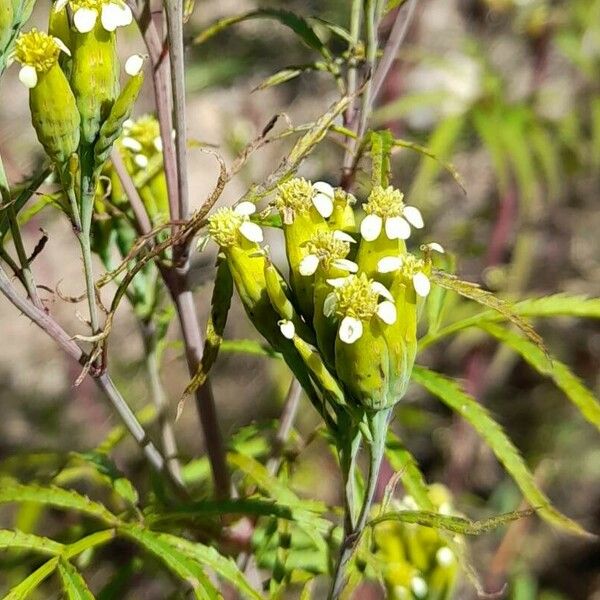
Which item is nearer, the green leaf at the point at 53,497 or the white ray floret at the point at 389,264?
the white ray floret at the point at 389,264

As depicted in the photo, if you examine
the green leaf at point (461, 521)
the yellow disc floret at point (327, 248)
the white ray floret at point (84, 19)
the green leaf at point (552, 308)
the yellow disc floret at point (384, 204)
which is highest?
the white ray floret at point (84, 19)

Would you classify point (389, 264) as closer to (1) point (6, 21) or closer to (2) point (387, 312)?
(2) point (387, 312)

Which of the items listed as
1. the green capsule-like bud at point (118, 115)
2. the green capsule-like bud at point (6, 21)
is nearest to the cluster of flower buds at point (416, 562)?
the green capsule-like bud at point (118, 115)

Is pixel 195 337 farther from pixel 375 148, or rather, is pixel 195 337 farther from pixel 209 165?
pixel 209 165

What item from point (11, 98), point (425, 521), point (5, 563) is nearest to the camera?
point (425, 521)

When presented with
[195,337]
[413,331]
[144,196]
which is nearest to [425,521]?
[413,331]

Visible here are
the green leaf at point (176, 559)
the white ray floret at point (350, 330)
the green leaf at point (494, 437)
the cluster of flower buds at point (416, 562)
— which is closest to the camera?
the white ray floret at point (350, 330)

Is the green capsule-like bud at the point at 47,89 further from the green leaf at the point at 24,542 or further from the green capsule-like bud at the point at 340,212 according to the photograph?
the green leaf at the point at 24,542
